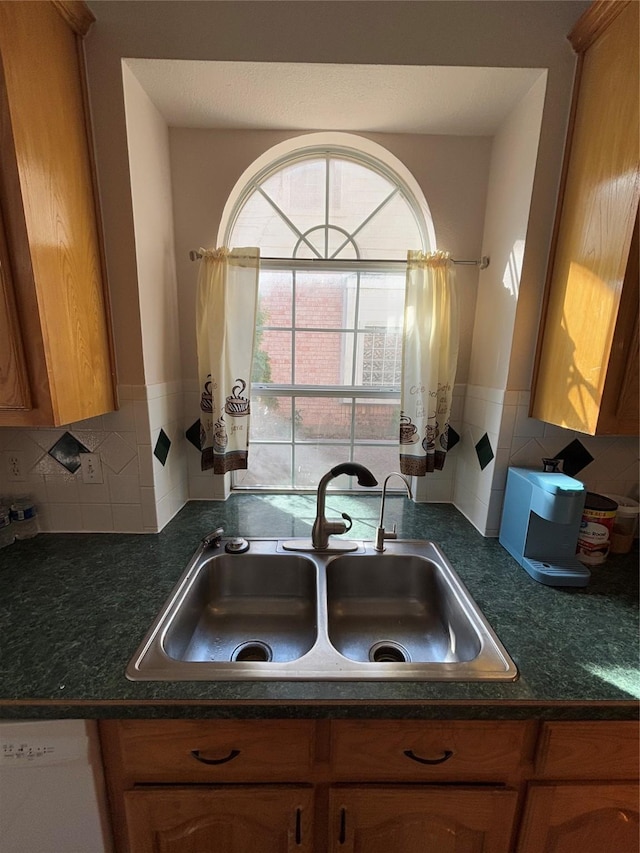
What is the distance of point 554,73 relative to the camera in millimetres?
978

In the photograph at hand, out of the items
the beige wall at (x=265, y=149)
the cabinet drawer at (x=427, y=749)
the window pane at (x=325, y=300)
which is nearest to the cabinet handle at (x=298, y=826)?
the cabinet drawer at (x=427, y=749)

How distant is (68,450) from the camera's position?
1.16 metres

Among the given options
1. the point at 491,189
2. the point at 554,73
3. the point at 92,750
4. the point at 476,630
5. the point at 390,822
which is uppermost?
the point at 554,73

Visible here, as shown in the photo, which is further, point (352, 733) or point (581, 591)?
point (581, 591)

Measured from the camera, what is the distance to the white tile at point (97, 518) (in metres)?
1.20

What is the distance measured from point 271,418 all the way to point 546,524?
109 cm

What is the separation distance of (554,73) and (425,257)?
546 mm

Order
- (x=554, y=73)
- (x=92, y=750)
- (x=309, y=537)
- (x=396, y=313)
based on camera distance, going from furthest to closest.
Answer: (x=396, y=313)
(x=309, y=537)
(x=554, y=73)
(x=92, y=750)

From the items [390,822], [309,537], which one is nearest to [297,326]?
[309,537]

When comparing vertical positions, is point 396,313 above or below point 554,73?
below

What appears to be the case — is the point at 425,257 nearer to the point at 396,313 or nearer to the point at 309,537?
the point at 396,313

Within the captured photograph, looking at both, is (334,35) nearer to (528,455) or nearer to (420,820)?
(528,455)

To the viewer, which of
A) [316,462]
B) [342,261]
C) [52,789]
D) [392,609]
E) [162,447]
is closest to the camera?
[52,789]

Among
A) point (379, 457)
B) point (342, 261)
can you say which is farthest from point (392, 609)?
point (342, 261)
